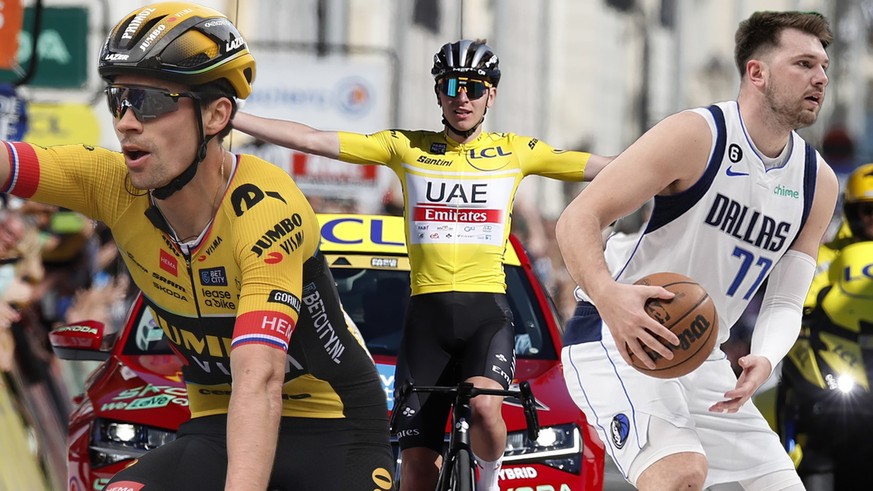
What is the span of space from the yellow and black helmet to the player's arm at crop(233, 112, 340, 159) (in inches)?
98.4

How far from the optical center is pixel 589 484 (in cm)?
709

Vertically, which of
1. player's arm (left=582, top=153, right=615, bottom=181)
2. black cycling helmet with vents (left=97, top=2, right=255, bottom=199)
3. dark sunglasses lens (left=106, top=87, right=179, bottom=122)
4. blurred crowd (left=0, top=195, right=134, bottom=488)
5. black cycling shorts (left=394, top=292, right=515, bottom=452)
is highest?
black cycling helmet with vents (left=97, top=2, right=255, bottom=199)

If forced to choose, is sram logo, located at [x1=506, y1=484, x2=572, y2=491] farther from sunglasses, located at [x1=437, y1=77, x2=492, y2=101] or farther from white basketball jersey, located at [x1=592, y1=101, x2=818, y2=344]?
white basketball jersey, located at [x1=592, y1=101, x2=818, y2=344]

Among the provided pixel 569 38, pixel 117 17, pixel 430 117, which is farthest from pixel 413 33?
pixel 569 38

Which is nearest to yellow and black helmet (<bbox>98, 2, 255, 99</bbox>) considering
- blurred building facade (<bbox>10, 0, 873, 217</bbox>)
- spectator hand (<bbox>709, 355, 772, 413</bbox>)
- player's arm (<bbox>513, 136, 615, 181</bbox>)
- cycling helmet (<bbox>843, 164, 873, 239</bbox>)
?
spectator hand (<bbox>709, 355, 772, 413</bbox>)

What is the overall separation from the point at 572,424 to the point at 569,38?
2565 inches

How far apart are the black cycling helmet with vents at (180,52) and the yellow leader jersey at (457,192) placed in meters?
3.24

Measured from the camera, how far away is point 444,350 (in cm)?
722

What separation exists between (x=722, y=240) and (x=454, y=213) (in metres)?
2.53

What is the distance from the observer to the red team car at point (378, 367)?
6.80 m

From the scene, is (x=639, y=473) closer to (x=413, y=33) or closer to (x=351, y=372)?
(x=351, y=372)

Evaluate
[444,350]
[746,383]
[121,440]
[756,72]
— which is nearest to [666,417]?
[746,383]

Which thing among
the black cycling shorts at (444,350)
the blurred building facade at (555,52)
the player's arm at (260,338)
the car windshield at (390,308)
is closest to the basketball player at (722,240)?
the player's arm at (260,338)

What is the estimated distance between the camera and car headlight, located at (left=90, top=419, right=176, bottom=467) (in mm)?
6719
